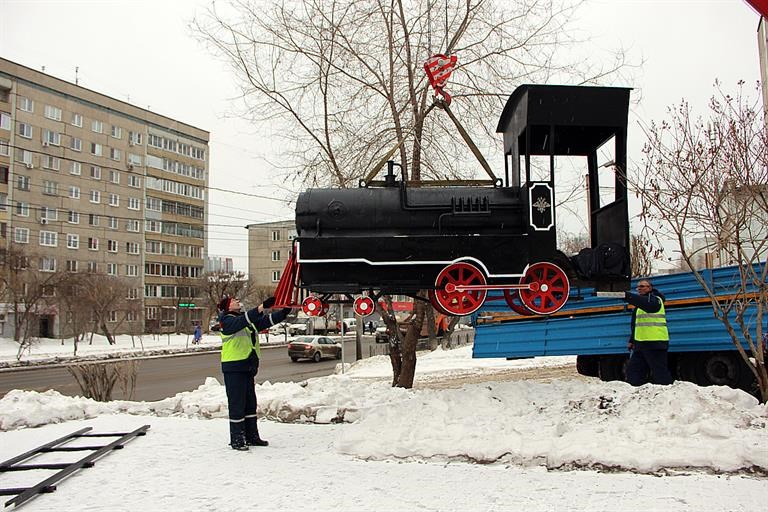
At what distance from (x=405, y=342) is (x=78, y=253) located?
56827 millimetres

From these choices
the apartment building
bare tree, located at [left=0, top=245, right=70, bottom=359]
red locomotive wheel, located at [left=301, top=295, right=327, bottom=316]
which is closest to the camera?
red locomotive wheel, located at [left=301, top=295, right=327, bottom=316]

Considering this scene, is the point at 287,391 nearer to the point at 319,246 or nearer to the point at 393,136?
the point at 319,246

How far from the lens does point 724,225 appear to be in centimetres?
836

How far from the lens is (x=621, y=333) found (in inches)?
512

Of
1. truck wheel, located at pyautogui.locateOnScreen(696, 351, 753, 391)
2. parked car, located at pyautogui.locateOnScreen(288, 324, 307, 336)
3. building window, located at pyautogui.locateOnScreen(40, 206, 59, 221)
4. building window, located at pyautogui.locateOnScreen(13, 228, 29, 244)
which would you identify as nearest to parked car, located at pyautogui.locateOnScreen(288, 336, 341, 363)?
truck wheel, located at pyautogui.locateOnScreen(696, 351, 753, 391)

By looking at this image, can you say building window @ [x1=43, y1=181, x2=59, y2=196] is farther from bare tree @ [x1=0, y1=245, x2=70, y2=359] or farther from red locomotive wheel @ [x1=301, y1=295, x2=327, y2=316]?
red locomotive wheel @ [x1=301, y1=295, x2=327, y2=316]

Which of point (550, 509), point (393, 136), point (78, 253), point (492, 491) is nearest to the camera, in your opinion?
point (550, 509)

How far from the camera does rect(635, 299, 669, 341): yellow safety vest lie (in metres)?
9.12

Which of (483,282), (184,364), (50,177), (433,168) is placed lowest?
(184,364)

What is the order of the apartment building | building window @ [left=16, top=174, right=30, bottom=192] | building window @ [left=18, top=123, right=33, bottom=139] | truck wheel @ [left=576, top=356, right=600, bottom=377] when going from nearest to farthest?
truck wheel @ [left=576, top=356, right=600, bottom=377] < the apartment building < building window @ [left=16, top=174, right=30, bottom=192] < building window @ [left=18, top=123, right=33, bottom=139]

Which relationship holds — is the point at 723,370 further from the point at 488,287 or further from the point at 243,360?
the point at 243,360

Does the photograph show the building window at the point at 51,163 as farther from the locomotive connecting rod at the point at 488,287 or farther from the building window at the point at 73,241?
the locomotive connecting rod at the point at 488,287

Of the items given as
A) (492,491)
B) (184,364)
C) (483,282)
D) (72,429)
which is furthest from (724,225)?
(184,364)

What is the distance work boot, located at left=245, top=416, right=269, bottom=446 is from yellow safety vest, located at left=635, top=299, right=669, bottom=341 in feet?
18.1
